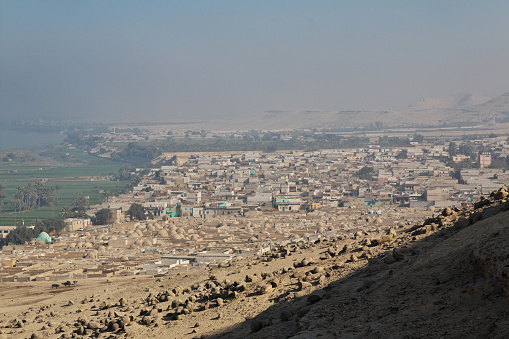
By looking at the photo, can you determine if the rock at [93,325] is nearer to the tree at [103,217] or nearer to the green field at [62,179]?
the tree at [103,217]

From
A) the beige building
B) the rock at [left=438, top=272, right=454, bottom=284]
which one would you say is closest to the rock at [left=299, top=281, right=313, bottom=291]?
the rock at [left=438, top=272, right=454, bottom=284]

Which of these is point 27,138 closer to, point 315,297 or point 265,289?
point 265,289

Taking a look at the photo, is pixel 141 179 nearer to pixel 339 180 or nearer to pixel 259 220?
pixel 339 180

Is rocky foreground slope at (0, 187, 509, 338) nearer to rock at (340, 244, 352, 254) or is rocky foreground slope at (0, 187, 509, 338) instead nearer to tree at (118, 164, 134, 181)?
rock at (340, 244, 352, 254)

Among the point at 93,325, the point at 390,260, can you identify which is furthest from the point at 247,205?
the point at 390,260

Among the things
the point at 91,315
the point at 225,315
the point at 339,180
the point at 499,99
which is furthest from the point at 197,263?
the point at 499,99

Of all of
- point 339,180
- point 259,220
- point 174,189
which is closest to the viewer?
point 259,220
